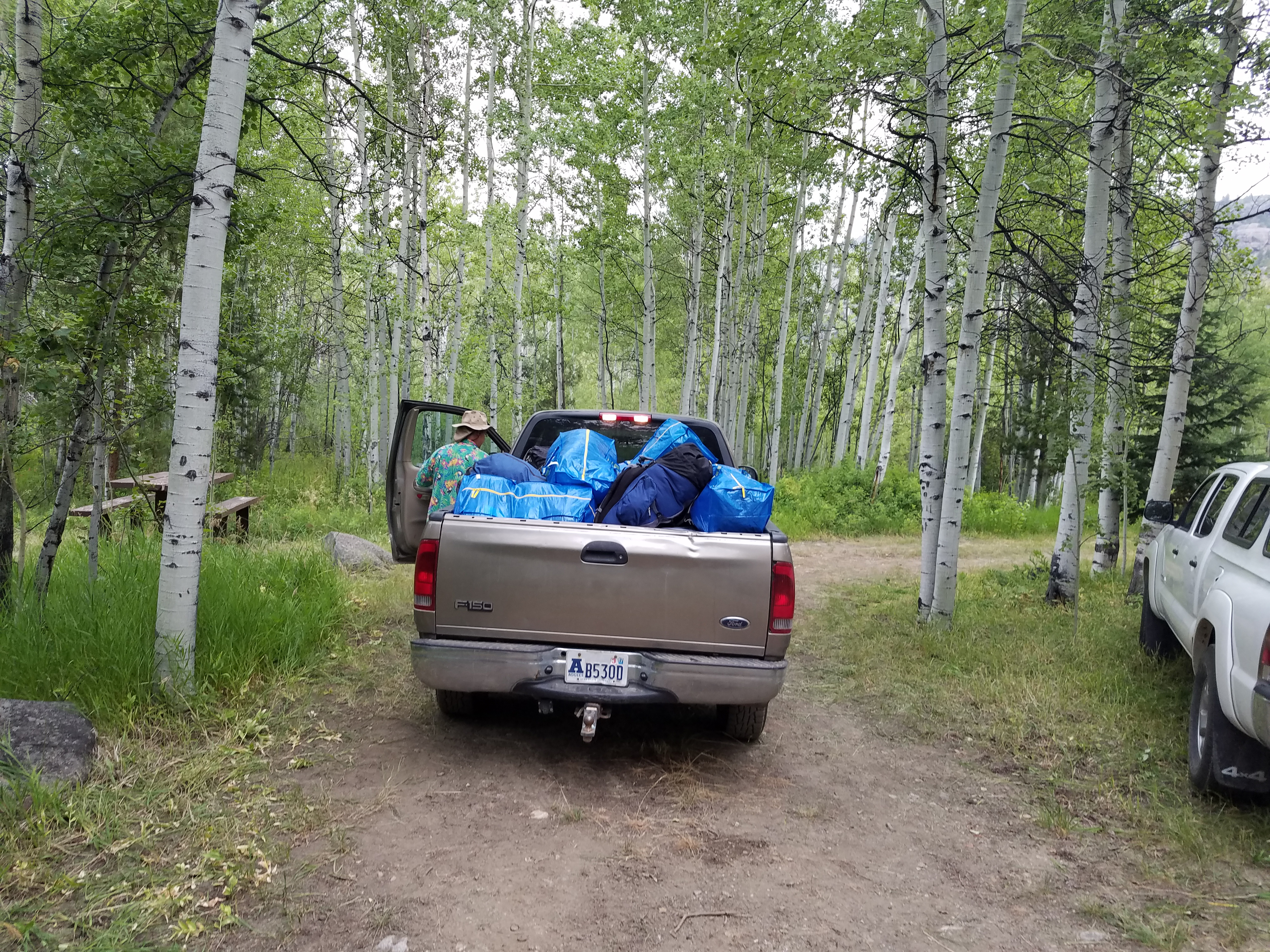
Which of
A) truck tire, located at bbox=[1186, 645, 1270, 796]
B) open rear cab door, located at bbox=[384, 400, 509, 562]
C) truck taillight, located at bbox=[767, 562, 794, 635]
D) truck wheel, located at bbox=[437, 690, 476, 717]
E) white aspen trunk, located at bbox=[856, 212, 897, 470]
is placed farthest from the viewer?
white aspen trunk, located at bbox=[856, 212, 897, 470]

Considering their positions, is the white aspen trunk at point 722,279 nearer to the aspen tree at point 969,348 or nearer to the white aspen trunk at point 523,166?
the white aspen trunk at point 523,166

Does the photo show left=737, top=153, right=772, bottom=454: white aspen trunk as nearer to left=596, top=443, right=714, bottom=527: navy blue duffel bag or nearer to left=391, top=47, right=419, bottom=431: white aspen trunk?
left=391, top=47, right=419, bottom=431: white aspen trunk

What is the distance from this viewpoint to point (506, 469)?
446cm

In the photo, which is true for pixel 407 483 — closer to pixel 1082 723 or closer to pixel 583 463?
pixel 583 463

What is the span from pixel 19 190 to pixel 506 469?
363 centimetres

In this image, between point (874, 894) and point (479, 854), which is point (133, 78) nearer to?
point (479, 854)

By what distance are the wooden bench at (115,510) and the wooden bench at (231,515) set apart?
69 cm

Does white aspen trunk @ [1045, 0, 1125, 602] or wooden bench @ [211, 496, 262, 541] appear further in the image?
wooden bench @ [211, 496, 262, 541]

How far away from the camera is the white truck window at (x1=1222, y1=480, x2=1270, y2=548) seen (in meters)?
4.08

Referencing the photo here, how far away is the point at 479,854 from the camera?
3160mm

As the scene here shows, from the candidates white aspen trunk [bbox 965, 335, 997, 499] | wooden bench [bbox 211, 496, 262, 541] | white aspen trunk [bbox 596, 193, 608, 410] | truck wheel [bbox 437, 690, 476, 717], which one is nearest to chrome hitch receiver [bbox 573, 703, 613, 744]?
truck wheel [bbox 437, 690, 476, 717]

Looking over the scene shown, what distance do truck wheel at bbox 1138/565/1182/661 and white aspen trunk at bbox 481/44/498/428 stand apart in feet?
43.2

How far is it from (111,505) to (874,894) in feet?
27.2

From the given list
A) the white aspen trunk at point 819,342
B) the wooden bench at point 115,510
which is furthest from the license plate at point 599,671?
the white aspen trunk at point 819,342
